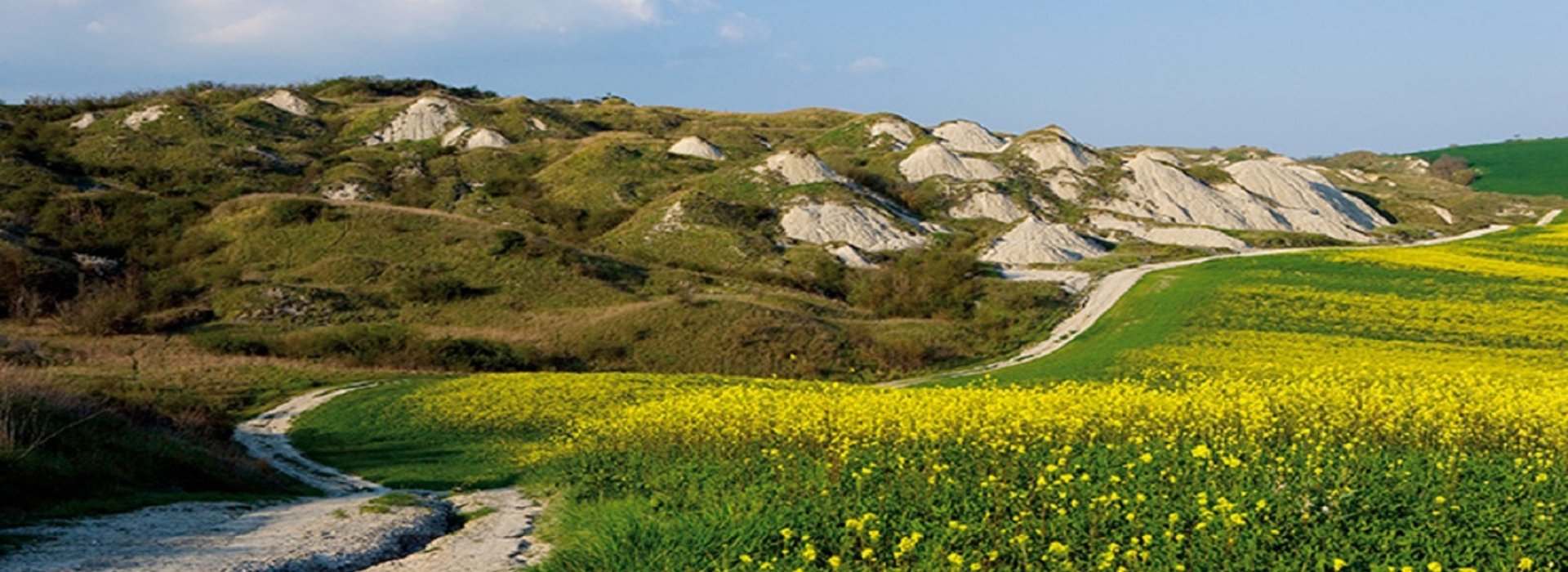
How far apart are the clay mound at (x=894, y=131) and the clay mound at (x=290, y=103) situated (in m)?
75.1

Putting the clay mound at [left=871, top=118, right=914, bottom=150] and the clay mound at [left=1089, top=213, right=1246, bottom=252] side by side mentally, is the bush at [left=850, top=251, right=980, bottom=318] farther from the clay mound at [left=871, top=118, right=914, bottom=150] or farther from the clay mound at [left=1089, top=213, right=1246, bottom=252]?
the clay mound at [left=871, top=118, right=914, bottom=150]

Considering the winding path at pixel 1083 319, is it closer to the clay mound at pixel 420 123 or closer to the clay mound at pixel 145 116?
the clay mound at pixel 420 123

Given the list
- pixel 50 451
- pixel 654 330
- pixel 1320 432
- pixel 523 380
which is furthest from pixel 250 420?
pixel 1320 432

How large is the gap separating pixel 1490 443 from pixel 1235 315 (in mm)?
34982

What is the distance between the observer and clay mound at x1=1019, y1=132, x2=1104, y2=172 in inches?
4928

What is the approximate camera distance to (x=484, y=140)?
449ft

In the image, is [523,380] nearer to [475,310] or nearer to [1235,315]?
[475,310]

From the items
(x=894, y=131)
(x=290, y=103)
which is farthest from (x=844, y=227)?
(x=290, y=103)

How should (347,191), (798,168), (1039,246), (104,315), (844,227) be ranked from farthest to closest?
1. (347,191)
2. (798,168)
3. (844,227)
4. (1039,246)
5. (104,315)

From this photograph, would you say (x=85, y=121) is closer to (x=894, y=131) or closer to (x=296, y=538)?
(x=894, y=131)

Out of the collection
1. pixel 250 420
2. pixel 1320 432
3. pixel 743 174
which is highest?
pixel 743 174

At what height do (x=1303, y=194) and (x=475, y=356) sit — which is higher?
(x=1303, y=194)

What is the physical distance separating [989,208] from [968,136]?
44.9 m

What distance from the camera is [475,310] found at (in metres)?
66.4
